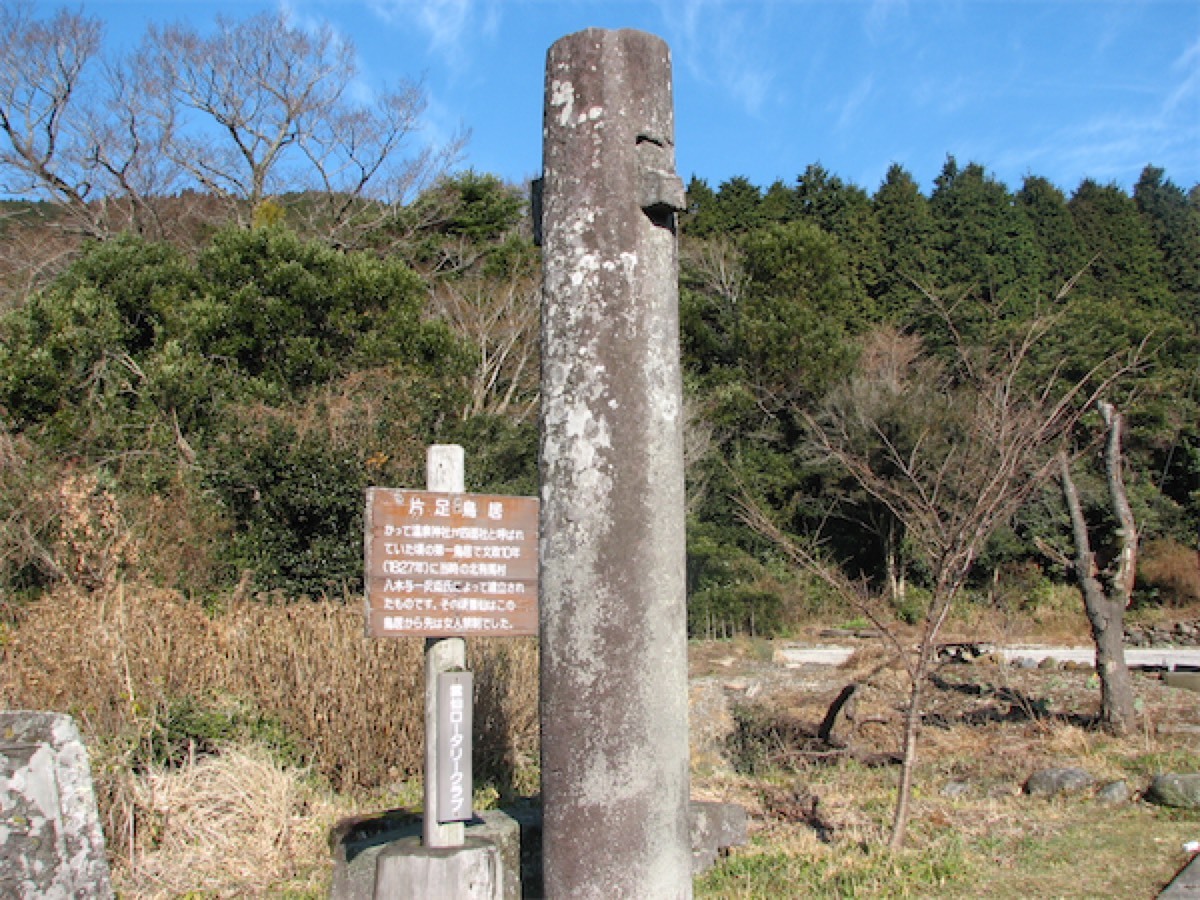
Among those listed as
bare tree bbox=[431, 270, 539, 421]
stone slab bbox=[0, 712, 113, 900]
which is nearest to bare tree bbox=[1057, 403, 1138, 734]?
stone slab bbox=[0, 712, 113, 900]

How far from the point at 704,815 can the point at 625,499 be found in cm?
220

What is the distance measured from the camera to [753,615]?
62.3ft

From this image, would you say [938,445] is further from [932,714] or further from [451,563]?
[451,563]

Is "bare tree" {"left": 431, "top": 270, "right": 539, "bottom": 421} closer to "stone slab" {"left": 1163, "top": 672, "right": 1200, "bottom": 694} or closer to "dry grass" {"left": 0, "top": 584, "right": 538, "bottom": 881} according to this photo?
"stone slab" {"left": 1163, "top": 672, "right": 1200, "bottom": 694}

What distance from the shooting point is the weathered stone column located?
12.6 ft

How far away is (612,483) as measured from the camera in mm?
3953

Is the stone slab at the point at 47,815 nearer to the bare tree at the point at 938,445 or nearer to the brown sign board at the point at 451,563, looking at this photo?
the brown sign board at the point at 451,563

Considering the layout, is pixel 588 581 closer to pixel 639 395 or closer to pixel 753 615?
pixel 639 395

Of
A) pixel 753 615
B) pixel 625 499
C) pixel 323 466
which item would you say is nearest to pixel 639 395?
pixel 625 499

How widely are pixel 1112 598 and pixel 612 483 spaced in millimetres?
6462

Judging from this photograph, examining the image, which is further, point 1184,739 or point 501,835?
point 1184,739

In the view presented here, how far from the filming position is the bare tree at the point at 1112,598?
8.35m

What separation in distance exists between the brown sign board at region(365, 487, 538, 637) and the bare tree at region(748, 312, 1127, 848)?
202cm

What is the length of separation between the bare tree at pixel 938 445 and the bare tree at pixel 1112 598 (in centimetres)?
46
